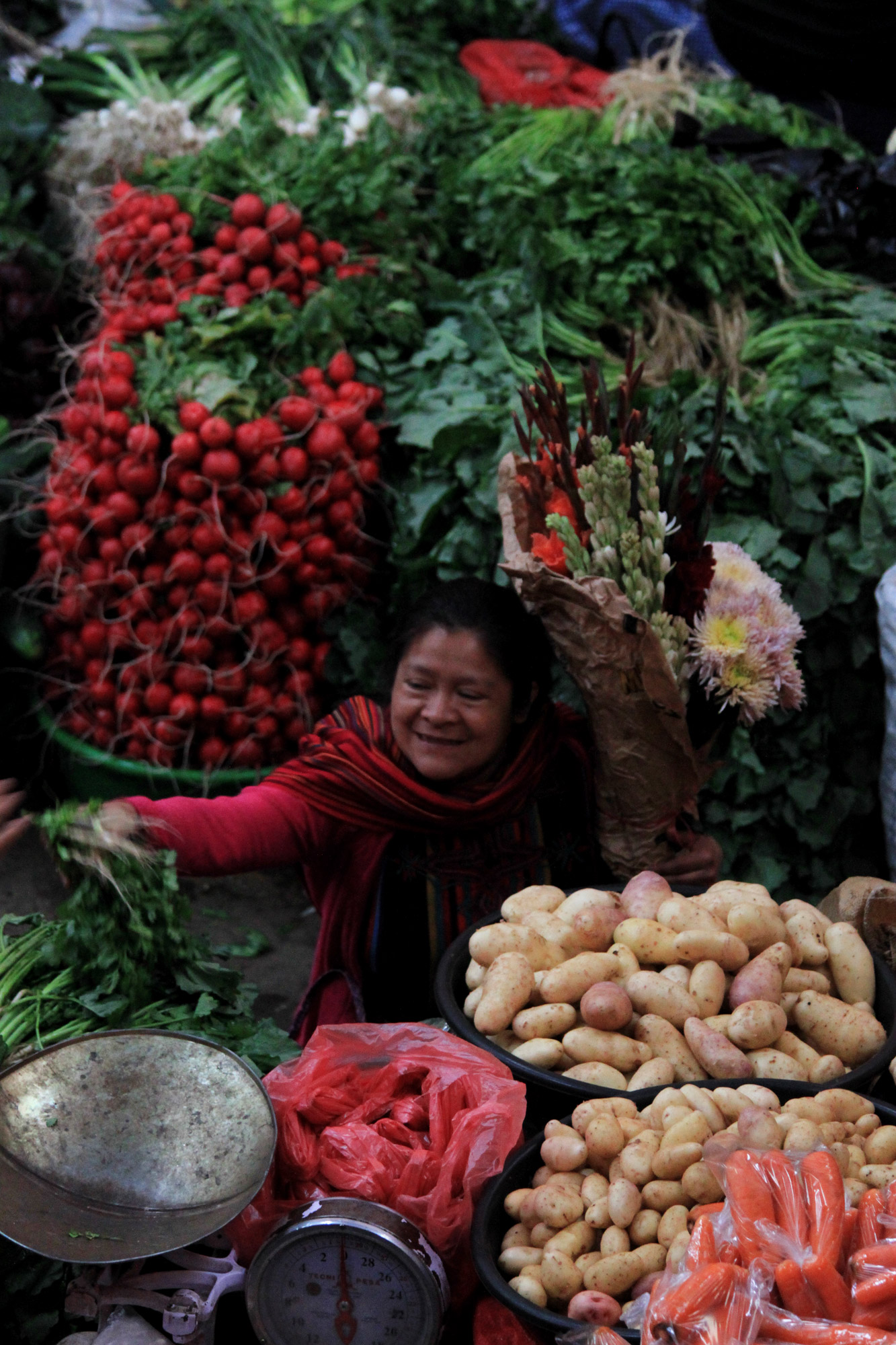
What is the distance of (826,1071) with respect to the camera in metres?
1.55

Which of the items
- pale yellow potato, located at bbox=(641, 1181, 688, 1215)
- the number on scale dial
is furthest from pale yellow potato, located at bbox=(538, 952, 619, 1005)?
the number on scale dial

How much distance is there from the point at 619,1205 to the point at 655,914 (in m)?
0.53

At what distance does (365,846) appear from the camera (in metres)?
2.24

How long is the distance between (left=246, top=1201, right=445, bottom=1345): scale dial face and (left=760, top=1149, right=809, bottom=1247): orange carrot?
1.22 feet

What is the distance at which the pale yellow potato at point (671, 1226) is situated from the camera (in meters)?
1.29

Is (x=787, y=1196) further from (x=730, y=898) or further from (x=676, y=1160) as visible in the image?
(x=730, y=898)

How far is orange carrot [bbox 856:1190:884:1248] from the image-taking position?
118 centimetres

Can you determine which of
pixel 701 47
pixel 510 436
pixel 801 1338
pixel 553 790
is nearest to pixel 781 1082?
pixel 801 1338

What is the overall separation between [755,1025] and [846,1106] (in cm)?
16

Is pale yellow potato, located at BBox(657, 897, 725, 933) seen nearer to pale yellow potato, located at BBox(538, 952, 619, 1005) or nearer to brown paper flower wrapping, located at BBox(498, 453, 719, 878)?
pale yellow potato, located at BBox(538, 952, 619, 1005)

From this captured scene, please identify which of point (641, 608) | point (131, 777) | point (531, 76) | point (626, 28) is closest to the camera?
point (641, 608)

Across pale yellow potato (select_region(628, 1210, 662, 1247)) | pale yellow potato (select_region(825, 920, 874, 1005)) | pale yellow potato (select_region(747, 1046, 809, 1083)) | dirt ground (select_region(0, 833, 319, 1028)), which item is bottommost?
dirt ground (select_region(0, 833, 319, 1028))

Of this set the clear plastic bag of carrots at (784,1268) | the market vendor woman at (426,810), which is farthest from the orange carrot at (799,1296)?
the market vendor woman at (426,810)

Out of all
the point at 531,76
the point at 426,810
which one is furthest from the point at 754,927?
the point at 531,76
